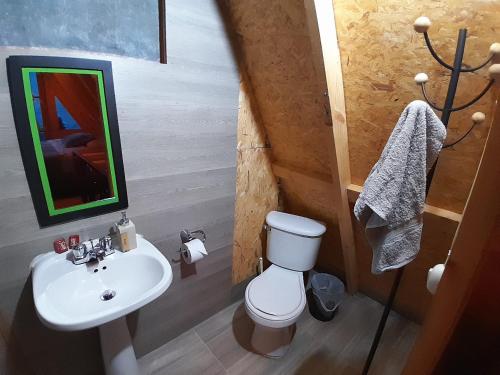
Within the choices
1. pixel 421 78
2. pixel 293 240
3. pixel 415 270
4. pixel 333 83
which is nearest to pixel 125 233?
pixel 293 240

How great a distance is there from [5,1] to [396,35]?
4.79 ft

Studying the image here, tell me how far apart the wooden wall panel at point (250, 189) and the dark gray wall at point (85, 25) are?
0.59 metres

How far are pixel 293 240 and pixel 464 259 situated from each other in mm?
1441

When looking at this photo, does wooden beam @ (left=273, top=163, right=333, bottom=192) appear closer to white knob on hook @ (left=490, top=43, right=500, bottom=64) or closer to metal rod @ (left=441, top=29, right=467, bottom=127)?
metal rod @ (left=441, top=29, right=467, bottom=127)

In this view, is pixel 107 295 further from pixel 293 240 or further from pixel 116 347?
pixel 293 240

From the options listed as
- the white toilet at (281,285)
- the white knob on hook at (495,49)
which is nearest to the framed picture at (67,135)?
the white toilet at (281,285)

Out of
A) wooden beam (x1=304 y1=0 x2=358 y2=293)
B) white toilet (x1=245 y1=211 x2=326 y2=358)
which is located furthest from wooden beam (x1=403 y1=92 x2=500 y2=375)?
white toilet (x1=245 y1=211 x2=326 y2=358)

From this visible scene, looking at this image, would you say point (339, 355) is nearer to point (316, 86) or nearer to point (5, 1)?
point (316, 86)

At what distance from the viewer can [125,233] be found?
1234 millimetres

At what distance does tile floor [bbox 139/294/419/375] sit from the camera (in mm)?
1593

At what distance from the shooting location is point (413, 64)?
1.10 meters

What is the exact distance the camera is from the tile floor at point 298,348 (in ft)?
5.23

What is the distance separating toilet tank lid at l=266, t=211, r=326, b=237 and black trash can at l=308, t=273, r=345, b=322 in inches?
19.8

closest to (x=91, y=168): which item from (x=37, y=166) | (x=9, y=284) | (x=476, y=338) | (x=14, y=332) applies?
(x=37, y=166)
